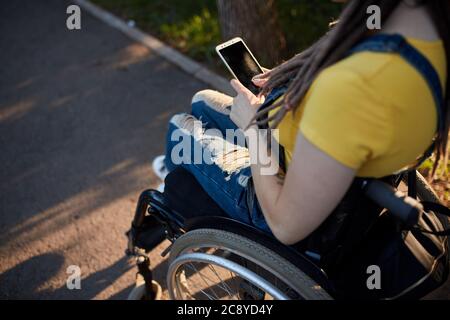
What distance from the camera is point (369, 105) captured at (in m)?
0.93

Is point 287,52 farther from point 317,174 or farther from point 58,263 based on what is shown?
point 317,174

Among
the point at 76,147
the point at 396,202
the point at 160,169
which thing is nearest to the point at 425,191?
the point at 396,202

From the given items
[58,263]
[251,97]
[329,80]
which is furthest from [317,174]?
[58,263]

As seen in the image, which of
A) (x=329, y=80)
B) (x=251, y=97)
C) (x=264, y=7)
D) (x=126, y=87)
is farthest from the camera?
(x=126, y=87)

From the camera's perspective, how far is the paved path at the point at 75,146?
7.94 feet

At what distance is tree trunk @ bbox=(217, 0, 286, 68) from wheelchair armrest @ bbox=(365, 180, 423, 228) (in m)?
2.50

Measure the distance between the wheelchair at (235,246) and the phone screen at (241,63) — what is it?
467mm

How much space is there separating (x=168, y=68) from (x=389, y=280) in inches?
121

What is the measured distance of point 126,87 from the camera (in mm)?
3713

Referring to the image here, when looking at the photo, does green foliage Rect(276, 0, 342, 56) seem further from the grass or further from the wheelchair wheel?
the wheelchair wheel

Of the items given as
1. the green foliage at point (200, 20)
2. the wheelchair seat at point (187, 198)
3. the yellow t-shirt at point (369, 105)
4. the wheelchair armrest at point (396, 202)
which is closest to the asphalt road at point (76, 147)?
the green foliage at point (200, 20)

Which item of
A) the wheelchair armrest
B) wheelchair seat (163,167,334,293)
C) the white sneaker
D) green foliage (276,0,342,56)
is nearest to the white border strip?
green foliage (276,0,342,56)

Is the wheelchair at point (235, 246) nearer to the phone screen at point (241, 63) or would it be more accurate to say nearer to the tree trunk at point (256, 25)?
the phone screen at point (241, 63)

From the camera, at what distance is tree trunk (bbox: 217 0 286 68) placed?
327 centimetres
